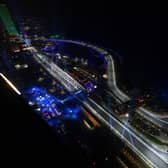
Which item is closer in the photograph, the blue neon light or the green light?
the blue neon light

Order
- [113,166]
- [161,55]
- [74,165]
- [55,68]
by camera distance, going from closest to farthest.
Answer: [74,165] → [113,166] → [55,68] → [161,55]

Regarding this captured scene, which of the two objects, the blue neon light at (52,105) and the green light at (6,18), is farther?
the green light at (6,18)

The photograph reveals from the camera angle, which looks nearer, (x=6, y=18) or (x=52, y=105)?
(x=52, y=105)

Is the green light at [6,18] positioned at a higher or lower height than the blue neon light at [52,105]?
higher

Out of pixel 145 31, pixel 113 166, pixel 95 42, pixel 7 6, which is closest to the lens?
pixel 113 166

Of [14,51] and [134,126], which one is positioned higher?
[14,51]

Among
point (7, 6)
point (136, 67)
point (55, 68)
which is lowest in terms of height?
point (136, 67)

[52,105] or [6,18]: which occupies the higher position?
[6,18]

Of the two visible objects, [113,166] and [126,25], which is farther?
[126,25]

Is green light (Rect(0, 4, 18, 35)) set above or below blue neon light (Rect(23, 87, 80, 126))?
above

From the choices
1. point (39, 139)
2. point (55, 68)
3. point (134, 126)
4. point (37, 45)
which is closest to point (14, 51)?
point (55, 68)

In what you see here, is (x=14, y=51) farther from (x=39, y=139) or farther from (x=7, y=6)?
(x=39, y=139)
